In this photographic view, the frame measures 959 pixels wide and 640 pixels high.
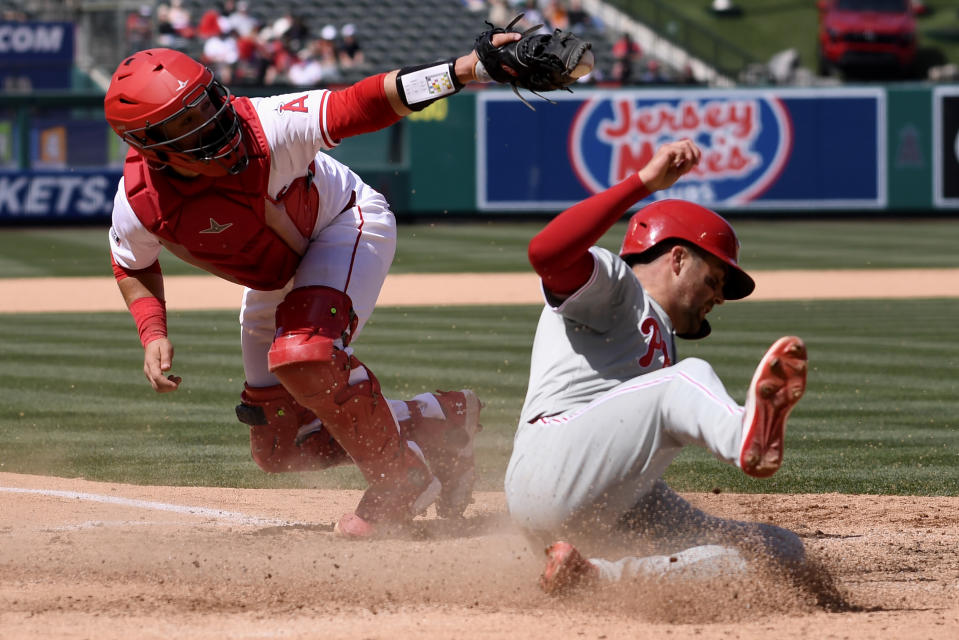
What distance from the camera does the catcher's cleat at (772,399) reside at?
3.36m

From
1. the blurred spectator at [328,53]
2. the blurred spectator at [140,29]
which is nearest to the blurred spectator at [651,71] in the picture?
the blurred spectator at [328,53]

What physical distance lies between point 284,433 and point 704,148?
61.2 feet

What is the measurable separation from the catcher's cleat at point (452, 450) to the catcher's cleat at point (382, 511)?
286 mm

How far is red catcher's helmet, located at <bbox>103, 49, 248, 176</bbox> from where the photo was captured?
4336mm

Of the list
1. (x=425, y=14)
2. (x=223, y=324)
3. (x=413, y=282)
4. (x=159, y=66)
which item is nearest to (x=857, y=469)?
(x=159, y=66)

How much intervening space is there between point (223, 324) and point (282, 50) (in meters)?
15.1

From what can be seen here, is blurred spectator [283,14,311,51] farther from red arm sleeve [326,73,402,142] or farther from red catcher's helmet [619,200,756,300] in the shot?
red catcher's helmet [619,200,756,300]

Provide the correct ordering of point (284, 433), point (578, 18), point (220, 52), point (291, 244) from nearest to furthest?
1. point (291, 244)
2. point (284, 433)
3. point (220, 52)
4. point (578, 18)

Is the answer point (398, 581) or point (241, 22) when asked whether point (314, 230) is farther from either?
point (241, 22)

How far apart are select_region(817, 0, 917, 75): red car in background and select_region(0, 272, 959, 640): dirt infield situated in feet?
78.3

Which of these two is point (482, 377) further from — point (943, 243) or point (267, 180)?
point (943, 243)

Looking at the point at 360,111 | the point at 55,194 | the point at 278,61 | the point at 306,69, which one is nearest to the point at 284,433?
the point at 360,111

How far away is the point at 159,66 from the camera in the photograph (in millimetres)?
4473

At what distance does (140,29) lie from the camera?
1048 inches
